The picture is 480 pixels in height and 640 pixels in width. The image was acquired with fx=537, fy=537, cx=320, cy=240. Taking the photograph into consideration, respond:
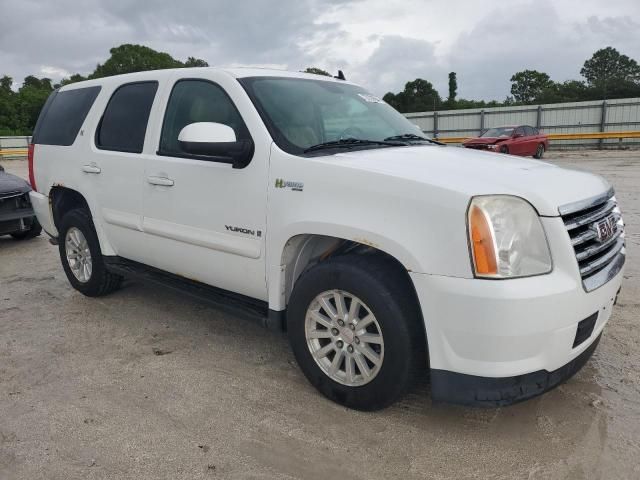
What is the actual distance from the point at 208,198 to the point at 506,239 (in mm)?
1841

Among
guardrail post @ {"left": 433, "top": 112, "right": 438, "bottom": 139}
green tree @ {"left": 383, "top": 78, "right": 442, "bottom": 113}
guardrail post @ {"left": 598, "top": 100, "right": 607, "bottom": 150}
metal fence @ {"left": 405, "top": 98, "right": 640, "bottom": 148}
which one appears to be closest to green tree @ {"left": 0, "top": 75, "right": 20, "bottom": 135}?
green tree @ {"left": 383, "top": 78, "right": 442, "bottom": 113}

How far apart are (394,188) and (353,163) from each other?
0.34m

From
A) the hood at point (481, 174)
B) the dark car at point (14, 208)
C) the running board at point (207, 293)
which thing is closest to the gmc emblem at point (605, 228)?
the hood at point (481, 174)

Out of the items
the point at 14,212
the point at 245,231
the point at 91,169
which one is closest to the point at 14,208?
the point at 14,212

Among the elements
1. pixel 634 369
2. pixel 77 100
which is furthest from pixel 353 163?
pixel 77 100

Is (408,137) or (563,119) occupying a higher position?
(563,119)

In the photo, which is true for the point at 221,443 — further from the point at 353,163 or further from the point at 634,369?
the point at 634,369

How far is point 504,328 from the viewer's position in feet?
7.47

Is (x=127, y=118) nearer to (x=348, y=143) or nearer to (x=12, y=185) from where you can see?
(x=348, y=143)

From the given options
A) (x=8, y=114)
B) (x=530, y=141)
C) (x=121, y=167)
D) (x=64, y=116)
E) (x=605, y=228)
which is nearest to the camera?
(x=605, y=228)

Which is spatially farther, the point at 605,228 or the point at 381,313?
the point at 605,228

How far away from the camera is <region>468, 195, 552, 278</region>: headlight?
2297 mm

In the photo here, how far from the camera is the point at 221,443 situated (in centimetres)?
264

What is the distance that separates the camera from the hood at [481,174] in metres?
2.41
